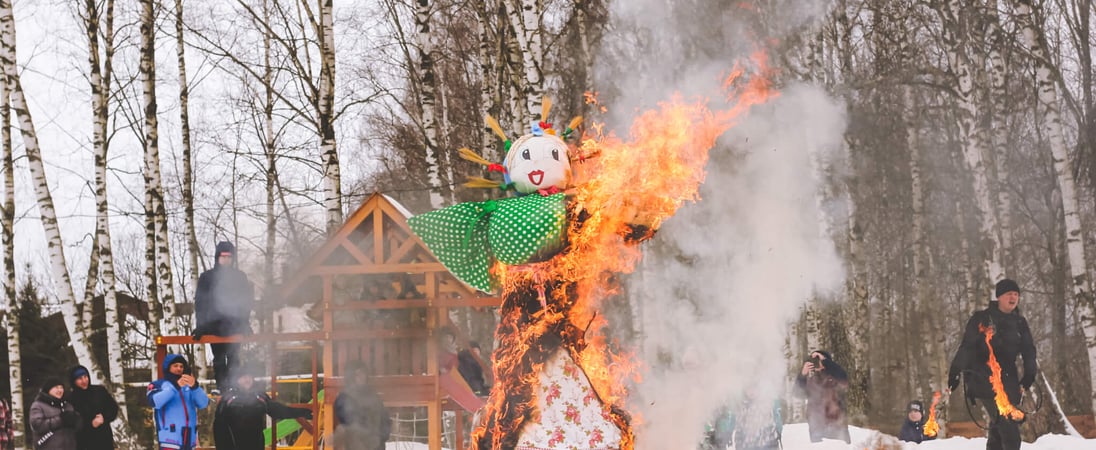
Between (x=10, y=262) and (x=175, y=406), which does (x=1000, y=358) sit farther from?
(x=10, y=262)

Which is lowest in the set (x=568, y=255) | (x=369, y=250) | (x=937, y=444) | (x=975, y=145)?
(x=937, y=444)

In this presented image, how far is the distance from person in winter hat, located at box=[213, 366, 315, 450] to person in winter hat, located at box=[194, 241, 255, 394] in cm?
53

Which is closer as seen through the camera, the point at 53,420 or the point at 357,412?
the point at 357,412

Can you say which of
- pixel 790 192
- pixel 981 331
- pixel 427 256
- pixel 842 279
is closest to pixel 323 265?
pixel 427 256

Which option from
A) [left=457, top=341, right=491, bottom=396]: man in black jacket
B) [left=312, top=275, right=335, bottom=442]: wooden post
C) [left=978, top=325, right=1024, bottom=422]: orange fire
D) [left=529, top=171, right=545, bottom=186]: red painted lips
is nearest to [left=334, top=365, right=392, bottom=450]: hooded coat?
[left=312, top=275, right=335, bottom=442]: wooden post

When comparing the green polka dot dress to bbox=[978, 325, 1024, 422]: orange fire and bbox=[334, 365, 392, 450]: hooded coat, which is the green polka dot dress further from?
bbox=[978, 325, 1024, 422]: orange fire

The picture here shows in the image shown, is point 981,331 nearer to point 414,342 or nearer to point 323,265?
point 414,342

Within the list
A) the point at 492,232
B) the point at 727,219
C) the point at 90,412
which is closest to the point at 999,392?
the point at 492,232

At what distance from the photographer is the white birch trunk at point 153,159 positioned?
15.7m

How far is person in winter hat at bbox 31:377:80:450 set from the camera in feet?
33.9

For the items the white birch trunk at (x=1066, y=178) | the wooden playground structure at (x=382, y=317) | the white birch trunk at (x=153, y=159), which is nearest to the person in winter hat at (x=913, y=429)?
the white birch trunk at (x=1066, y=178)

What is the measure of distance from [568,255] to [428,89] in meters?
Answer: 8.61

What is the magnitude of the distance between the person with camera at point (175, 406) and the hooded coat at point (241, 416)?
14.0 inches

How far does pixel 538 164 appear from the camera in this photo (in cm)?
710
